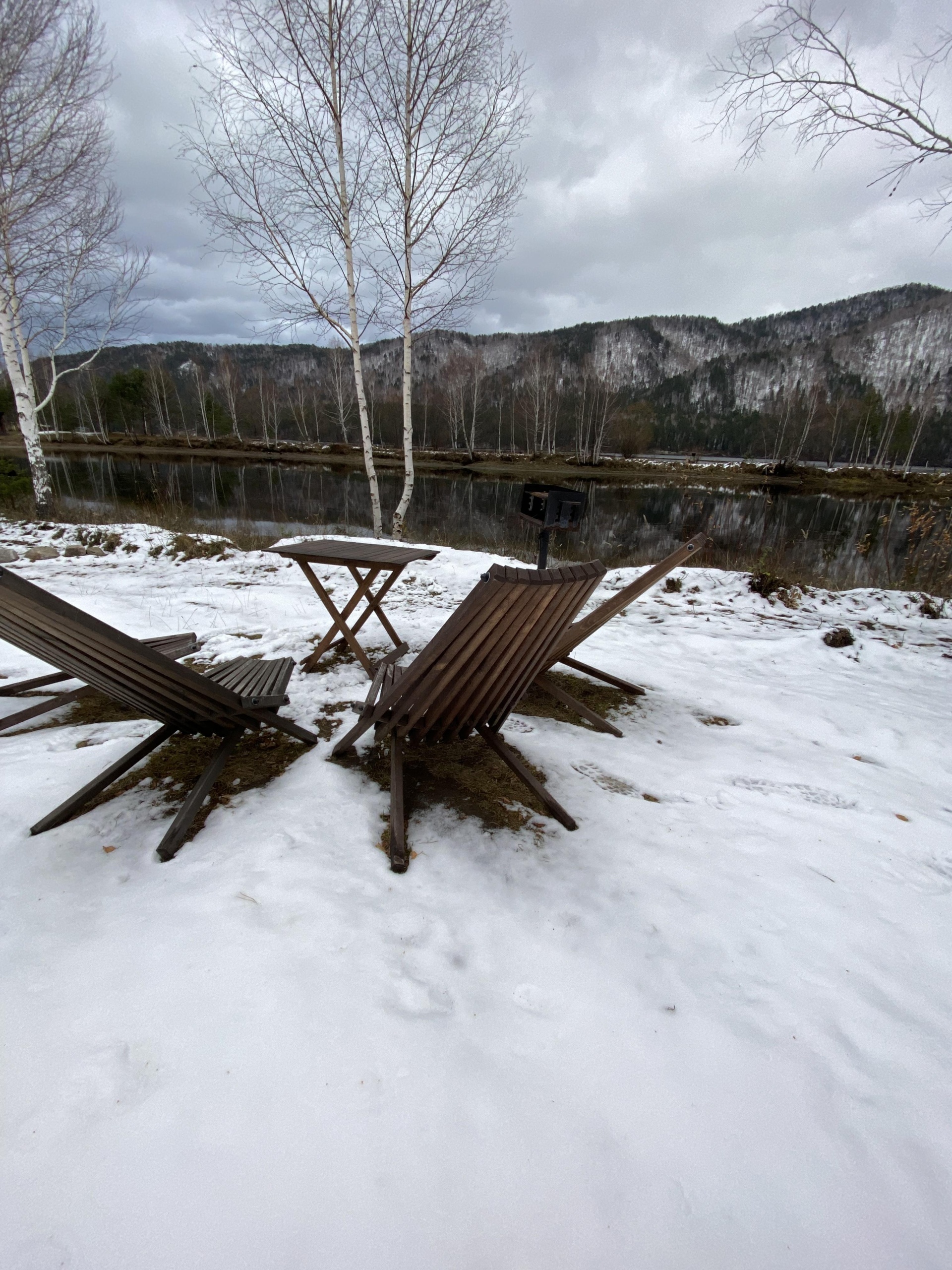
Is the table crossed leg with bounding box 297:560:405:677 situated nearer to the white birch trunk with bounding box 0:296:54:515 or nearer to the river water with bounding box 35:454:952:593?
the river water with bounding box 35:454:952:593

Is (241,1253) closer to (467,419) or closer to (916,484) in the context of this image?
(916,484)

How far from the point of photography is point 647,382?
120m

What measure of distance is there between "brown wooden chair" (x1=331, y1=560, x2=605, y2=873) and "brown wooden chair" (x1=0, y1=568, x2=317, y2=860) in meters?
0.54

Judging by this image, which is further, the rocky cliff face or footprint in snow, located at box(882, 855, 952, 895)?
the rocky cliff face

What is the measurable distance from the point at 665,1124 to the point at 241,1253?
2.92 ft

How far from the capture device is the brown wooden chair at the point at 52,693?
2869mm

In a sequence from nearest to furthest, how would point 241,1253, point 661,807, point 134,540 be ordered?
point 241,1253, point 661,807, point 134,540

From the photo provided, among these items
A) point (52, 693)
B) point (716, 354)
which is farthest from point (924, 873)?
point (716, 354)

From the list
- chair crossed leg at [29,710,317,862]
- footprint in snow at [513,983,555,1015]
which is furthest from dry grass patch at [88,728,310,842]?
footprint in snow at [513,983,555,1015]

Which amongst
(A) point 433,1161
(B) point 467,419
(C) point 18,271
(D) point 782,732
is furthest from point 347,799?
(B) point 467,419

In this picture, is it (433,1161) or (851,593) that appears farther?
(851,593)

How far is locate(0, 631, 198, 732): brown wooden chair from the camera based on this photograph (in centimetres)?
287

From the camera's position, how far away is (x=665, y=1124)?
1.20 m

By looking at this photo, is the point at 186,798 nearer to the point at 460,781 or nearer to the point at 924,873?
the point at 460,781
